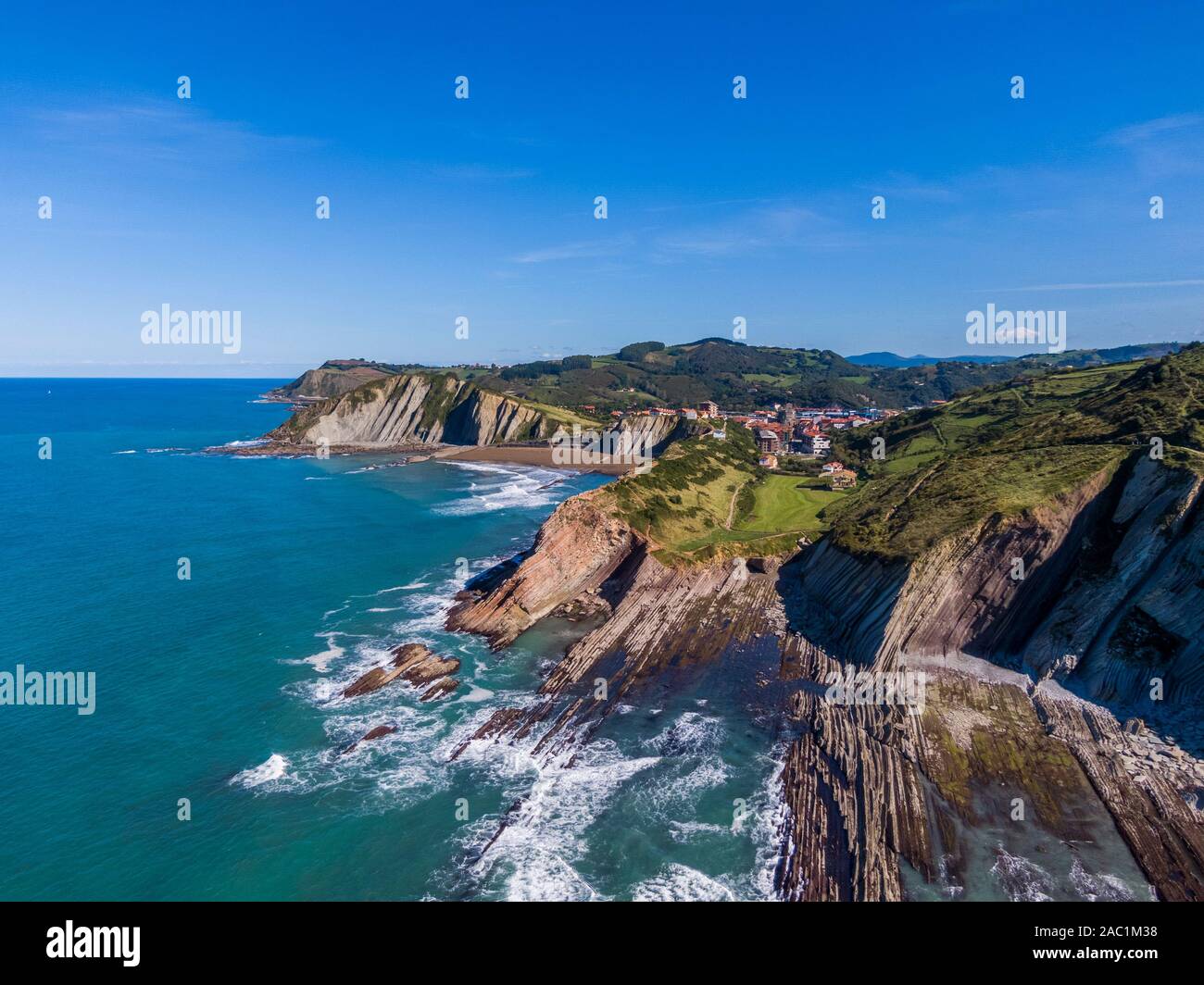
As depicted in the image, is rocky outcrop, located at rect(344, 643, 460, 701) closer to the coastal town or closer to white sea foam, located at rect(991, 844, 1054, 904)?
white sea foam, located at rect(991, 844, 1054, 904)

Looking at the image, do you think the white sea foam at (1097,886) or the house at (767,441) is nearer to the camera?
the white sea foam at (1097,886)

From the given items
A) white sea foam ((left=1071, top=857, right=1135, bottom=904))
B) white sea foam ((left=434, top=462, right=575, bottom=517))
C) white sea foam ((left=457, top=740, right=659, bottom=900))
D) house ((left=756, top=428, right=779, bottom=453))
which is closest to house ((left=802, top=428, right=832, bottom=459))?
house ((left=756, top=428, right=779, bottom=453))

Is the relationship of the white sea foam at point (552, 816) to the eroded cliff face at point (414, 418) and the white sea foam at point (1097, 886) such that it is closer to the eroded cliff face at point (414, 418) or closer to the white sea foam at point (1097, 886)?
the white sea foam at point (1097, 886)

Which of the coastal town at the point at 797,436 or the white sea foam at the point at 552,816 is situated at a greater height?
the coastal town at the point at 797,436

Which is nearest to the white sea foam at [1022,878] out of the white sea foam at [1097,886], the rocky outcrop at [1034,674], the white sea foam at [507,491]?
the white sea foam at [1097,886]

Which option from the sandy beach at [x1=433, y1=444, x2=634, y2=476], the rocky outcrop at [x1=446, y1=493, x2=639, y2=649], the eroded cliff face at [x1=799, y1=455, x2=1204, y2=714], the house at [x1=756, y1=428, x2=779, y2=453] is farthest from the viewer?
the house at [x1=756, y1=428, x2=779, y2=453]
